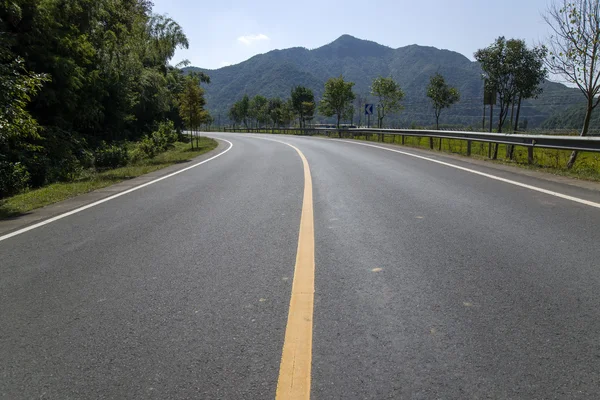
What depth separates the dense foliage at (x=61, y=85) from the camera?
9.51 meters

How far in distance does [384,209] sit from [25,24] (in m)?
16.2

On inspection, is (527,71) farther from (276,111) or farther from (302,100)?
(276,111)

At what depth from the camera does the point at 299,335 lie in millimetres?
2586

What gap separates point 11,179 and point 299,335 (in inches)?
458

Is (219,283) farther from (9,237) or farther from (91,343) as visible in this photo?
(9,237)

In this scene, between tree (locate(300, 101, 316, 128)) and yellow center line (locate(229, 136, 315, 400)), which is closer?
yellow center line (locate(229, 136, 315, 400))

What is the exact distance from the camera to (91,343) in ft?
8.48

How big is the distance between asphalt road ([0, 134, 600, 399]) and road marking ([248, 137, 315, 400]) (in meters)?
0.05

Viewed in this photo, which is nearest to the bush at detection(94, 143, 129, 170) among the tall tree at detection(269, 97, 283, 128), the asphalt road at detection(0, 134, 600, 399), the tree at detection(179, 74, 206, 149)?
the tree at detection(179, 74, 206, 149)

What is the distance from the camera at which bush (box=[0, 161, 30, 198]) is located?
428 inches

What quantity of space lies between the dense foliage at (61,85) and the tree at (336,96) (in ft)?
94.2

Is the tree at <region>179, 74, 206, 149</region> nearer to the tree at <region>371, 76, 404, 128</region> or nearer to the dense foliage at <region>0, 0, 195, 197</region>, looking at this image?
the dense foliage at <region>0, 0, 195, 197</region>

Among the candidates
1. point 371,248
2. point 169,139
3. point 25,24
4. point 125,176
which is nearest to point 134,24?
point 169,139

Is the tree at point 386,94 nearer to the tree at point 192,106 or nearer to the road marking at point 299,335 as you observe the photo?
the tree at point 192,106
